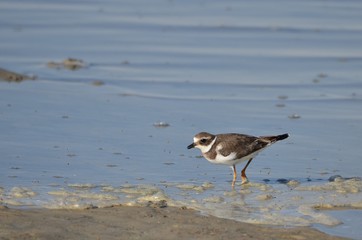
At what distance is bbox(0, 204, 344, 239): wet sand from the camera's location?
21.8ft

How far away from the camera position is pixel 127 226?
6.92m

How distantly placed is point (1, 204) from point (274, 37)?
1023cm

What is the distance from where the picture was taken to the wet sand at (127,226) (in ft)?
21.8

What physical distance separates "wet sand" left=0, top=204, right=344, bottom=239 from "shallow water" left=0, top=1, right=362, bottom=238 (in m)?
0.29

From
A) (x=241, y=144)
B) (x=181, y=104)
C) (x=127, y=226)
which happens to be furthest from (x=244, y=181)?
(x=181, y=104)

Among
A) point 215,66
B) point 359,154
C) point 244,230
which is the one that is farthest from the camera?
point 215,66

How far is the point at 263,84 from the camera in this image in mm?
13297

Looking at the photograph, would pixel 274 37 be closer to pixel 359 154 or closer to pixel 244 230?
pixel 359 154

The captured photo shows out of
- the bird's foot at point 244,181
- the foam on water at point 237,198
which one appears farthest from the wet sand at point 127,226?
the bird's foot at point 244,181

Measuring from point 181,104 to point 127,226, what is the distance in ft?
17.2

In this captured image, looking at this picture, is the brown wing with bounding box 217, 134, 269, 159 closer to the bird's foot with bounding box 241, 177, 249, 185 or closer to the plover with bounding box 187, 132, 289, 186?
the plover with bounding box 187, 132, 289, 186

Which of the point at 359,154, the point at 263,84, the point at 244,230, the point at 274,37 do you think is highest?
the point at 274,37

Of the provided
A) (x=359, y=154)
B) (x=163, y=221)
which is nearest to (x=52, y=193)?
(x=163, y=221)

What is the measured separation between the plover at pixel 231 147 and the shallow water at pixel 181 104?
235 mm
